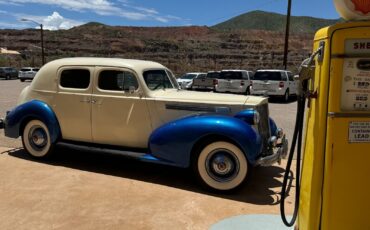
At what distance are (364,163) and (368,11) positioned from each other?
1.09 meters

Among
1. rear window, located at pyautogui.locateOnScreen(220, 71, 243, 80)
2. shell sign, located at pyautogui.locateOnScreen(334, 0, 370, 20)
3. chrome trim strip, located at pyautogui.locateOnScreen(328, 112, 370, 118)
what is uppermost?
shell sign, located at pyautogui.locateOnScreen(334, 0, 370, 20)

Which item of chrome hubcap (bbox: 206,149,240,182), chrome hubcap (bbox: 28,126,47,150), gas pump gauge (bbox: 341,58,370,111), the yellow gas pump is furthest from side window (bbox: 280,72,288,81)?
gas pump gauge (bbox: 341,58,370,111)

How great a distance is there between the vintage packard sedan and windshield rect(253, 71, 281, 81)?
1493 cm

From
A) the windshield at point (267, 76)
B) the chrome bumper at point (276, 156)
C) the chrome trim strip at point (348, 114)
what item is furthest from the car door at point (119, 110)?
the windshield at point (267, 76)

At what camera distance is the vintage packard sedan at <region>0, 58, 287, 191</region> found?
18.8 feet

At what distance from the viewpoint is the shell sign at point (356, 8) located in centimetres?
294

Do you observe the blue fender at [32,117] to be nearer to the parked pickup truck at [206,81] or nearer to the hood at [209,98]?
the hood at [209,98]

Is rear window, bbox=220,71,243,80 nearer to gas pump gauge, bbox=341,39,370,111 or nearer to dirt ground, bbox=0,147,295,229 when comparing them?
dirt ground, bbox=0,147,295,229

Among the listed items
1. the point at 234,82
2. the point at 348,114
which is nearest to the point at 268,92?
the point at 234,82

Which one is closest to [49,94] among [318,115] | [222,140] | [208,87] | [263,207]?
[222,140]

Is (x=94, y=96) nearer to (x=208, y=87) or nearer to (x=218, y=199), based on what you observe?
(x=218, y=199)

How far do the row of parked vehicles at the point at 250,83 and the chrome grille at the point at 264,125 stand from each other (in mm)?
12578

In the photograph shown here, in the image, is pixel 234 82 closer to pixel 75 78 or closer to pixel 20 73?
pixel 75 78

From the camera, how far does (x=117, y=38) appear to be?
92000 mm
